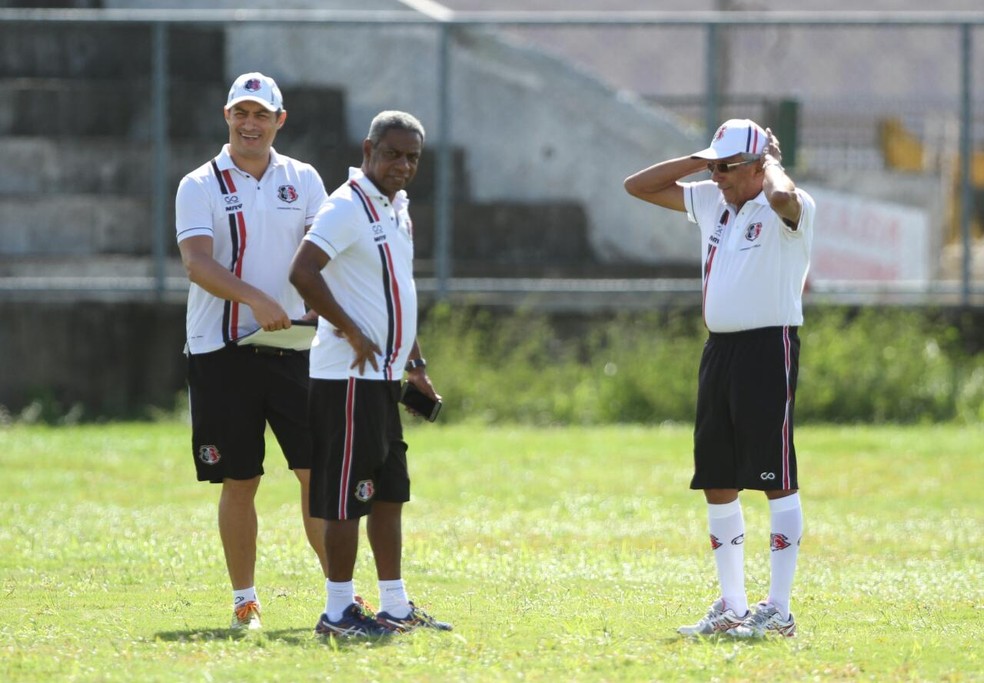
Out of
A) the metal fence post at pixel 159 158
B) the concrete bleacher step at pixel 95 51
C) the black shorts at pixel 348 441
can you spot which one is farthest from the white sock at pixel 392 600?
the concrete bleacher step at pixel 95 51

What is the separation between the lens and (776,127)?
53.8ft

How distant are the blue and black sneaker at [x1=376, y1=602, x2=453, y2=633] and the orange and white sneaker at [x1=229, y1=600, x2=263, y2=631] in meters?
0.55

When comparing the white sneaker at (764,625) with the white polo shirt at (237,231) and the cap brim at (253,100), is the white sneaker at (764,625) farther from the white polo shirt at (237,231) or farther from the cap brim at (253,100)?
the cap brim at (253,100)

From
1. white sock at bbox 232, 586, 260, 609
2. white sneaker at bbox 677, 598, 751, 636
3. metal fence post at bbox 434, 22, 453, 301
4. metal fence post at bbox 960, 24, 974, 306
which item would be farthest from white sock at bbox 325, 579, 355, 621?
metal fence post at bbox 960, 24, 974, 306

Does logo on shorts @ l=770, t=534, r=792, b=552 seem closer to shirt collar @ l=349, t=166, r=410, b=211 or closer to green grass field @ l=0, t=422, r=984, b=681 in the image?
green grass field @ l=0, t=422, r=984, b=681

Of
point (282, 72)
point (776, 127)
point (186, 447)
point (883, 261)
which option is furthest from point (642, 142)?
point (186, 447)

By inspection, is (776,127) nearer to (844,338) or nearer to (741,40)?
(741,40)

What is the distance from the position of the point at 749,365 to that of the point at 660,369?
860 centimetres

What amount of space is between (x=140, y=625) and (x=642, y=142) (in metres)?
10.2

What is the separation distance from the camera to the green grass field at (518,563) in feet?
21.3

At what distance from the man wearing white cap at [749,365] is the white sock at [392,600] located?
3.85 feet

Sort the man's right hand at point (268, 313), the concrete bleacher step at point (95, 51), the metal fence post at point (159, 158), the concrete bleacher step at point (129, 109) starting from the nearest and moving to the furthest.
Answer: the man's right hand at point (268, 313) → the metal fence post at point (159, 158) → the concrete bleacher step at point (129, 109) → the concrete bleacher step at point (95, 51)

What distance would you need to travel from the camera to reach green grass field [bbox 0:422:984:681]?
256 inches

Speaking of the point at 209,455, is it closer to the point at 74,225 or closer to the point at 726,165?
the point at 726,165
